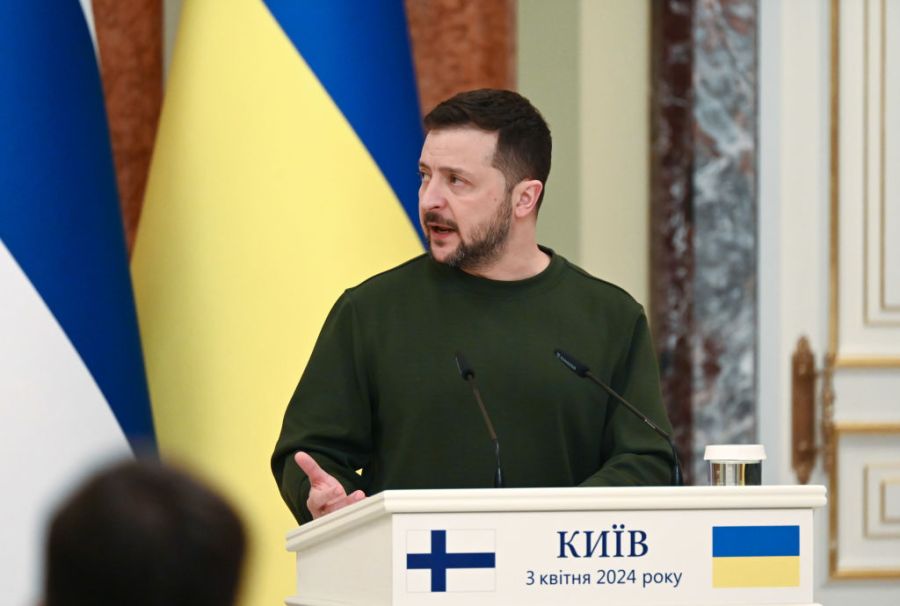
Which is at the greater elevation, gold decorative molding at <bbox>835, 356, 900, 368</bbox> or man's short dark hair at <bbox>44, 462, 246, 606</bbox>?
man's short dark hair at <bbox>44, 462, 246, 606</bbox>

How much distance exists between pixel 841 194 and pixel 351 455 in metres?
2.39

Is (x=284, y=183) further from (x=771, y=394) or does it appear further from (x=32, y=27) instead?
(x=771, y=394)

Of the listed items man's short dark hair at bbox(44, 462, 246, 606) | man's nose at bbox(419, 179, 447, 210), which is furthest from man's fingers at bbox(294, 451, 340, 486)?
man's short dark hair at bbox(44, 462, 246, 606)

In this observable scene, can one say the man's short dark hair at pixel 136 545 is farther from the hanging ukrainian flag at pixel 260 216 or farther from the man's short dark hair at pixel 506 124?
the hanging ukrainian flag at pixel 260 216

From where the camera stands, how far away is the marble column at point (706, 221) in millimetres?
4348

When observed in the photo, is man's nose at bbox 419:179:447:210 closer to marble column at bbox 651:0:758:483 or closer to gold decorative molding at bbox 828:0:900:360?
marble column at bbox 651:0:758:483

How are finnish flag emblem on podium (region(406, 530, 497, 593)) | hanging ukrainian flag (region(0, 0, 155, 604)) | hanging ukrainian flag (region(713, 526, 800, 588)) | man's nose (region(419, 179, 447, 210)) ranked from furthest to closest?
1. hanging ukrainian flag (region(0, 0, 155, 604))
2. man's nose (region(419, 179, 447, 210))
3. hanging ukrainian flag (region(713, 526, 800, 588))
4. finnish flag emblem on podium (region(406, 530, 497, 593))

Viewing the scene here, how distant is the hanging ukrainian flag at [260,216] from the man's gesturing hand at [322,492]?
117 centimetres

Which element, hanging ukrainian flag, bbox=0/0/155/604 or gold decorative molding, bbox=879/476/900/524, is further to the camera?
gold decorative molding, bbox=879/476/900/524

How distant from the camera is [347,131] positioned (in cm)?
359

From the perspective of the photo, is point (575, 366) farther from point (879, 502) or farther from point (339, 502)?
point (879, 502)

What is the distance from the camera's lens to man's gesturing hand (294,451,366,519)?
88.0 inches

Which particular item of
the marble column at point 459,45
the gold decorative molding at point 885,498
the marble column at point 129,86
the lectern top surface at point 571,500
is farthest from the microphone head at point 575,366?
the gold decorative molding at point 885,498

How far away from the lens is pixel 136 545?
81 cm
